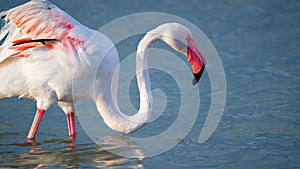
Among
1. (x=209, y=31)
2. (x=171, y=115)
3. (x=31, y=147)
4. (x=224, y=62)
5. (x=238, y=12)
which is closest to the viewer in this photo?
(x=31, y=147)

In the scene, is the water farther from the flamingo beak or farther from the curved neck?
the flamingo beak

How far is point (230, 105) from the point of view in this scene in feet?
33.2

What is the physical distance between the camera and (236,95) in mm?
10586

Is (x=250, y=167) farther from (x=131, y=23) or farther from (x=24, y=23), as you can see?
(x=131, y=23)

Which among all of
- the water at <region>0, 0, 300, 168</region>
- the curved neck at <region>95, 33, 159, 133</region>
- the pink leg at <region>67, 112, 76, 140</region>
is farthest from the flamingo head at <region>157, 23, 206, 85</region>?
the pink leg at <region>67, 112, 76, 140</region>

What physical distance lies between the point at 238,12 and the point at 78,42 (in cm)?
763

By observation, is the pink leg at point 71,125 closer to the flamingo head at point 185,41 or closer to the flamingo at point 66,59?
the flamingo at point 66,59

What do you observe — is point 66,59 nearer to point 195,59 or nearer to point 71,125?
point 71,125

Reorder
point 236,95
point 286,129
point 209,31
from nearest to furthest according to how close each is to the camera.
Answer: point 286,129 < point 236,95 < point 209,31

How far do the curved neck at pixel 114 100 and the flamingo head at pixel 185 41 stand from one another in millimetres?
163

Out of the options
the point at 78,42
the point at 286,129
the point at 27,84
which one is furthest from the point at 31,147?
the point at 286,129

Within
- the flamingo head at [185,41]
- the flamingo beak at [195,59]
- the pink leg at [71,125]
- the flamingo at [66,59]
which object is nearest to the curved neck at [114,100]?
the flamingo at [66,59]

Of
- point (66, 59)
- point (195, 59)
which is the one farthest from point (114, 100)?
point (195, 59)

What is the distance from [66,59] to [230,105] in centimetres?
344
